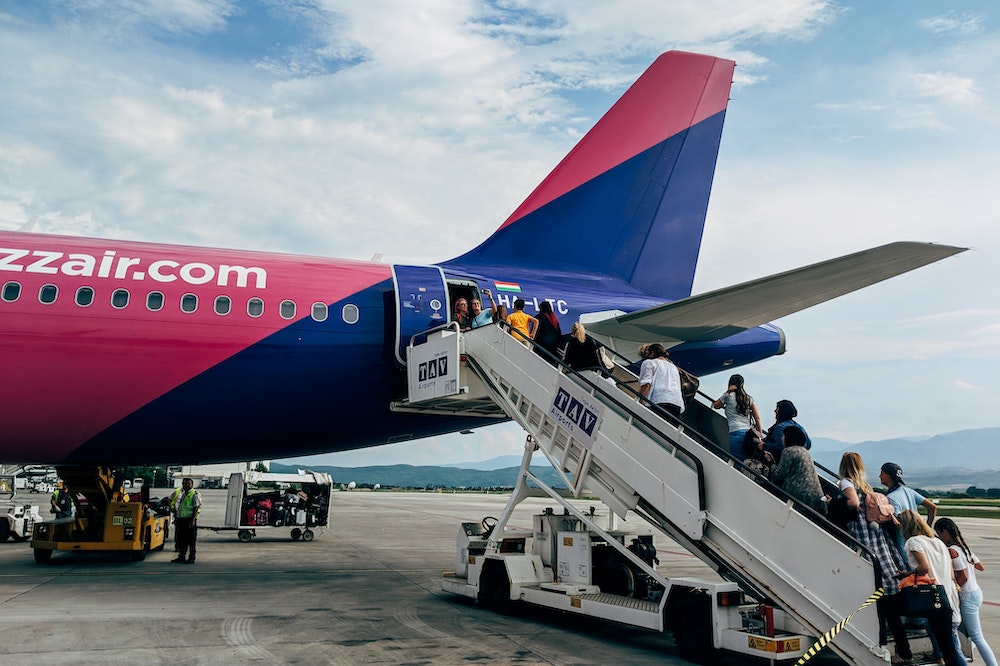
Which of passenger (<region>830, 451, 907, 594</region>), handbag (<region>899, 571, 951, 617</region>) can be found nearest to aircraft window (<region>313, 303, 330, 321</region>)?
passenger (<region>830, 451, 907, 594</region>)

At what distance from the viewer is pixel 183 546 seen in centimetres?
1694

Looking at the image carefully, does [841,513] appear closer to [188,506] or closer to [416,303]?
[416,303]

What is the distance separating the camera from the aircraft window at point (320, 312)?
13.9 metres

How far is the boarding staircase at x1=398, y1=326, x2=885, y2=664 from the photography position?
7.16 meters

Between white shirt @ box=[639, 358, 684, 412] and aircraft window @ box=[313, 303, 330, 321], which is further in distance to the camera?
aircraft window @ box=[313, 303, 330, 321]

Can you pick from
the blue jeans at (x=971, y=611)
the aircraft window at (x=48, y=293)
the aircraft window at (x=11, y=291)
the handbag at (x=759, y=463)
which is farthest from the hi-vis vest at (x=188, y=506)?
the blue jeans at (x=971, y=611)

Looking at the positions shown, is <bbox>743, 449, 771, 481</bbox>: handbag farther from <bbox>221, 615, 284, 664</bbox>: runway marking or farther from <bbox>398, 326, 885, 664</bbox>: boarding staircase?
<bbox>221, 615, 284, 664</bbox>: runway marking

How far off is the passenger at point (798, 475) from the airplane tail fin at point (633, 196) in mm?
9278

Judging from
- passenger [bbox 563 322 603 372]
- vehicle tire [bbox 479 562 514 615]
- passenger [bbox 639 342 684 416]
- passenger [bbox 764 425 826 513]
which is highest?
passenger [bbox 563 322 603 372]

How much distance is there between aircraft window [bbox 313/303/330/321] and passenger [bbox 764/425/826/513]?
8.32 meters

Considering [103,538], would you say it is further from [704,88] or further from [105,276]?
[704,88]

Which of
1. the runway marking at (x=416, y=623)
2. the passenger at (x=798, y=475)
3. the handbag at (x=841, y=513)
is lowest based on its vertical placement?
the runway marking at (x=416, y=623)

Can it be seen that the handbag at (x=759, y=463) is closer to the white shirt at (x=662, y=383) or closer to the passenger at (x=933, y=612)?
the white shirt at (x=662, y=383)

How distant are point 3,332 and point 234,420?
377cm
